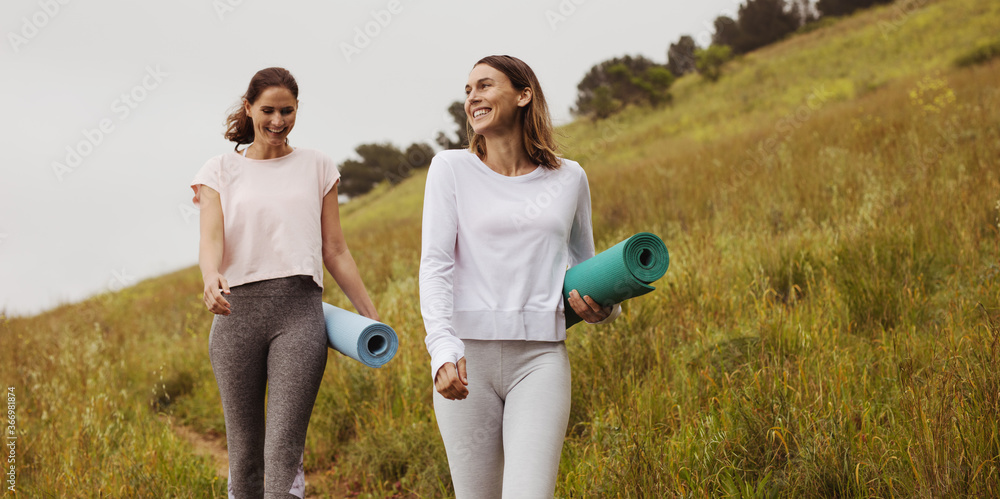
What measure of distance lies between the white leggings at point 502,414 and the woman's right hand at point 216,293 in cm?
99

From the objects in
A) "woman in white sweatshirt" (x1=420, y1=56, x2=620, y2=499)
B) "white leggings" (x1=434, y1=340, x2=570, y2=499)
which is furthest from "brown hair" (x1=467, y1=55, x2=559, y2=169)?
"white leggings" (x1=434, y1=340, x2=570, y2=499)

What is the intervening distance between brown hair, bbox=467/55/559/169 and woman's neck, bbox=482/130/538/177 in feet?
0.15

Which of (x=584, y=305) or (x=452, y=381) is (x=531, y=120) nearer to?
(x=584, y=305)

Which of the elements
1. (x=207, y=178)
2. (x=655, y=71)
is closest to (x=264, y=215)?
(x=207, y=178)

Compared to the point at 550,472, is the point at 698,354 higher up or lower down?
lower down

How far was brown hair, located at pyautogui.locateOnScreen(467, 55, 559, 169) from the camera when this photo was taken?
215cm

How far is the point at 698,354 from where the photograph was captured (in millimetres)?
3615

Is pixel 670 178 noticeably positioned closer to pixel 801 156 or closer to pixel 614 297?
pixel 801 156

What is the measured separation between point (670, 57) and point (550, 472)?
4701 centimetres

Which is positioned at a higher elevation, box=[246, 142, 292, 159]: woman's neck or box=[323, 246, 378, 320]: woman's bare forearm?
box=[246, 142, 292, 159]: woman's neck

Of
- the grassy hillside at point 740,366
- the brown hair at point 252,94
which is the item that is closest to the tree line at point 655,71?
the grassy hillside at point 740,366

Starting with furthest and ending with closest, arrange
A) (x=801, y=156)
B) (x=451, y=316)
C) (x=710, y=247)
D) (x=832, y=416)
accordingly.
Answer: (x=801, y=156) < (x=710, y=247) < (x=832, y=416) < (x=451, y=316)

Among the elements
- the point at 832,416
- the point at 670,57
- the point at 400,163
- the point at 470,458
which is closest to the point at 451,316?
the point at 470,458

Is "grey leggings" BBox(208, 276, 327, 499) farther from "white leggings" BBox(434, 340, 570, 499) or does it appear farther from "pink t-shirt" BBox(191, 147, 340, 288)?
"white leggings" BBox(434, 340, 570, 499)
